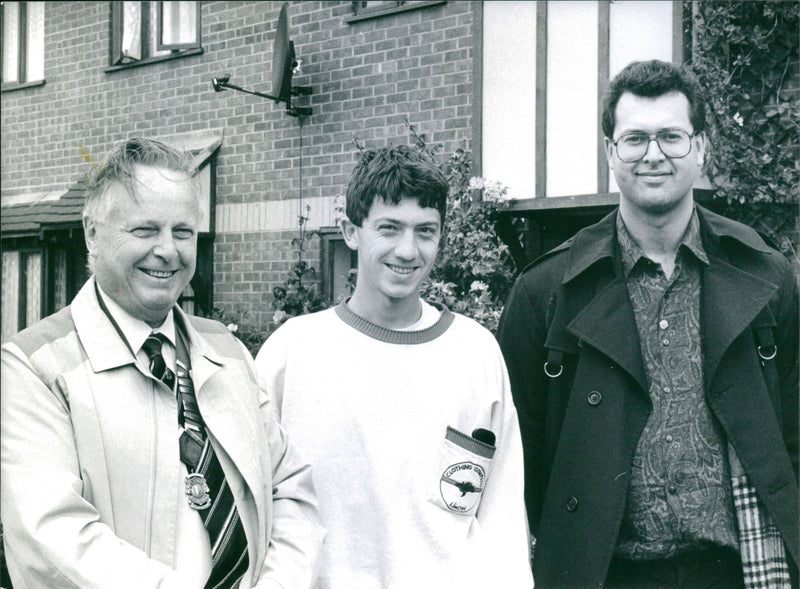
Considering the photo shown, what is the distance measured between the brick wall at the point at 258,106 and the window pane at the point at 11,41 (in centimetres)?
45

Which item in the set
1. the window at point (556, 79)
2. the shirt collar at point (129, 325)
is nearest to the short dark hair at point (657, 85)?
the shirt collar at point (129, 325)

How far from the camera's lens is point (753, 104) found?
5922mm

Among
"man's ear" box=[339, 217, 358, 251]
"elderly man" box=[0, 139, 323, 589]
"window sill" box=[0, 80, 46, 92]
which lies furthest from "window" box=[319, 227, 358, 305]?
"elderly man" box=[0, 139, 323, 589]

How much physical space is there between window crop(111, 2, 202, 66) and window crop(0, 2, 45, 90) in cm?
138

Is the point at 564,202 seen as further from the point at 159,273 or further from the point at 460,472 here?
the point at 159,273

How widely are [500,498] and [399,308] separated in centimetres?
62

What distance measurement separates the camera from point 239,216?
923 cm

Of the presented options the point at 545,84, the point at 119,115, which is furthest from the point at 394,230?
the point at 119,115

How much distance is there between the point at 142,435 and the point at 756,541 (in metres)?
1.79

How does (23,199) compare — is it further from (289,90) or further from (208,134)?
(289,90)

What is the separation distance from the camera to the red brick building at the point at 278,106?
6727mm

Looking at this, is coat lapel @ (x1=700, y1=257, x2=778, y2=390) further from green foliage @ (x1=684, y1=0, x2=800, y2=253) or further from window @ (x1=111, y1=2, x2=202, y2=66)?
window @ (x1=111, y1=2, x2=202, y2=66)

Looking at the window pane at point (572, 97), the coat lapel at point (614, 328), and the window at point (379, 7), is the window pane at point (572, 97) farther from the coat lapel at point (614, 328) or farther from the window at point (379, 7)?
the coat lapel at point (614, 328)

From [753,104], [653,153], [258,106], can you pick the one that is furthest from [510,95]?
[653,153]
